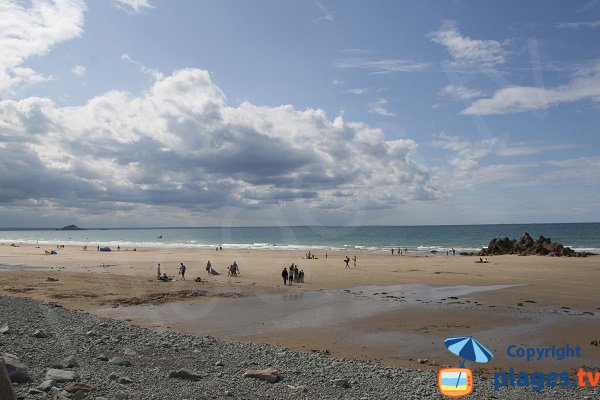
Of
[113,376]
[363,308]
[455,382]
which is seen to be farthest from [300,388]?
[363,308]

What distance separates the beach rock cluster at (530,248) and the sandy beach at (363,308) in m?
23.1

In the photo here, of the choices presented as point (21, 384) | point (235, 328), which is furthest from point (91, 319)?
point (21, 384)

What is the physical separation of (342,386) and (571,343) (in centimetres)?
1134

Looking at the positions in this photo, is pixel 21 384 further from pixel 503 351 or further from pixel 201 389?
pixel 503 351

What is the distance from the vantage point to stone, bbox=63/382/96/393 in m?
9.04

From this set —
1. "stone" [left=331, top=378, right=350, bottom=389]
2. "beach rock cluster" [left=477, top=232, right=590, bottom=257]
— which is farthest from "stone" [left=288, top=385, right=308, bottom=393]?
"beach rock cluster" [left=477, top=232, right=590, bottom=257]

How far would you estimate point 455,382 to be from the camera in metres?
11.7

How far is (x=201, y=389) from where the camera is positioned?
33.4 ft

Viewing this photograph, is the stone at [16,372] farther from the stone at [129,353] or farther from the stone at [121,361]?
the stone at [129,353]

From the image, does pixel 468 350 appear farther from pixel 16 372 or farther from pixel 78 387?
pixel 16 372

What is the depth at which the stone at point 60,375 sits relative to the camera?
31.9ft

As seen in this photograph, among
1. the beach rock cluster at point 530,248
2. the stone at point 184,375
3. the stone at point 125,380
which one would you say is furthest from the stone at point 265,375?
the beach rock cluster at point 530,248

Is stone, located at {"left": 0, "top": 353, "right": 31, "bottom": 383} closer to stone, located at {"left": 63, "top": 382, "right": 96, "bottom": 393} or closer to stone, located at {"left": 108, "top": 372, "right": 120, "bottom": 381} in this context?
stone, located at {"left": 63, "top": 382, "right": 96, "bottom": 393}

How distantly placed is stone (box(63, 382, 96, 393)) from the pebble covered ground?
1.0 inches
